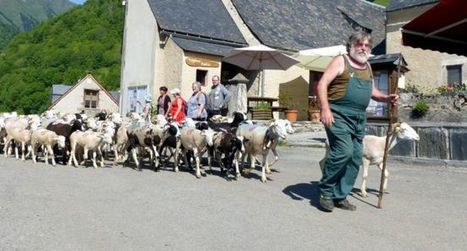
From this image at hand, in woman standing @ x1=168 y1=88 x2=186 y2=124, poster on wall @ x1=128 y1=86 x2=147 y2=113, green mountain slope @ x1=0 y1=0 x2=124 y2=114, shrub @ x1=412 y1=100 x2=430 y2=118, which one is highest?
green mountain slope @ x1=0 y1=0 x2=124 y2=114

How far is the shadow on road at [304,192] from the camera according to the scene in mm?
7539

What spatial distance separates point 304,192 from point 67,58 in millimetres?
76937

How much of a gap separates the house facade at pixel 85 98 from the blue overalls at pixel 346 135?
55.0 metres

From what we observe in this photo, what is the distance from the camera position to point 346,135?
21.4 ft

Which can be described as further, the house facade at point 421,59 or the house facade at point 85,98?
the house facade at point 85,98

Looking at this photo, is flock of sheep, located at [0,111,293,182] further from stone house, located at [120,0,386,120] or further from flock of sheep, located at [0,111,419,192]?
stone house, located at [120,0,386,120]

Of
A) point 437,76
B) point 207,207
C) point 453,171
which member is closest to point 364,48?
point 207,207

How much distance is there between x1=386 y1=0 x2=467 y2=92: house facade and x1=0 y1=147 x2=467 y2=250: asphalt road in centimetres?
1824

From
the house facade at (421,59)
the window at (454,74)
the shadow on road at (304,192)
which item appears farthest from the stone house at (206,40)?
the shadow on road at (304,192)

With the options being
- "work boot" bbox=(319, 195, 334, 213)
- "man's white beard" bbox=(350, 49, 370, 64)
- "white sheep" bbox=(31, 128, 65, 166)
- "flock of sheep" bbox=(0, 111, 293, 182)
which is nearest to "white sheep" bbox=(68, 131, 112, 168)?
"flock of sheep" bbox=(0, 111, 293, 182)

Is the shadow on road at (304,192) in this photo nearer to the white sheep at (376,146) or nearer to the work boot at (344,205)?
the work boot at (344,205)

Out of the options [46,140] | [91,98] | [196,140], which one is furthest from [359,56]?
[91,98]

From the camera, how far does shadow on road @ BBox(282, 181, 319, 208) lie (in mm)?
7539

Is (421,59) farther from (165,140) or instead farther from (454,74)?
(165,140)
